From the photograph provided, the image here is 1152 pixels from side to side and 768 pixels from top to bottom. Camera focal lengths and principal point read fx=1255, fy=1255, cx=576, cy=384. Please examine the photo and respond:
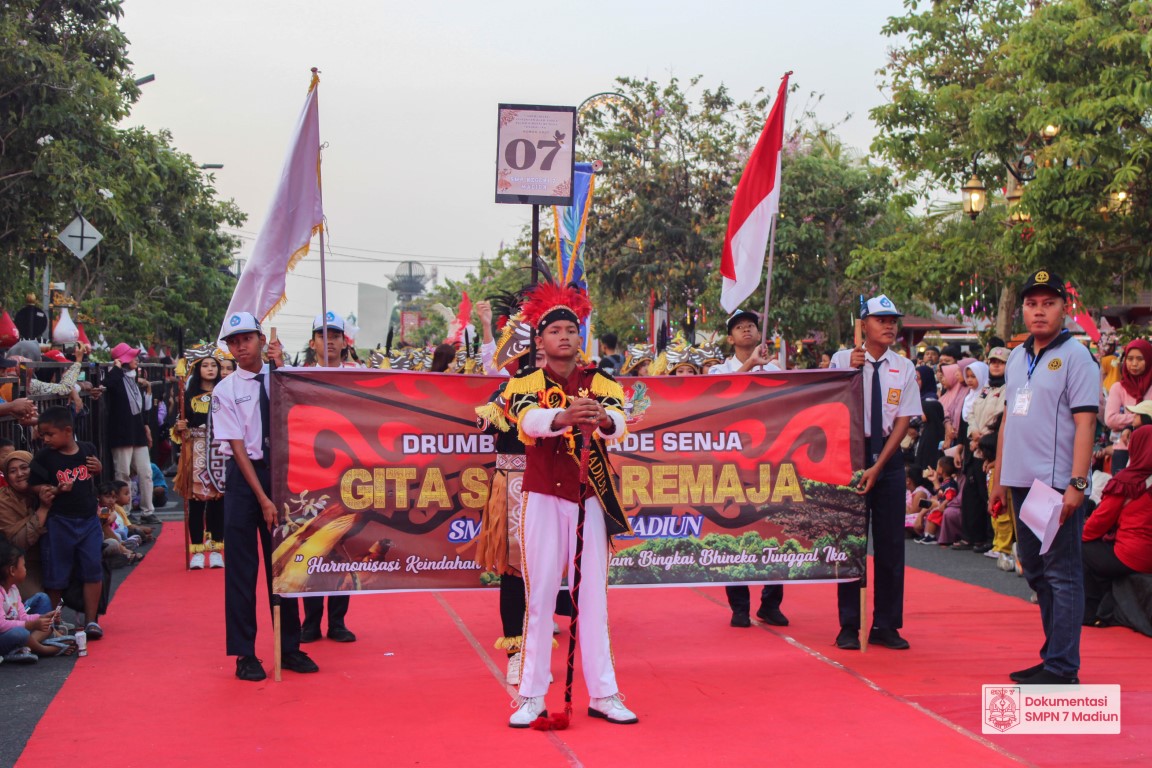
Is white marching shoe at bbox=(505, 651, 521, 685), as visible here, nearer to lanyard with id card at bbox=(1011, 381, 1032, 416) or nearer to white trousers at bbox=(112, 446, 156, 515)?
lanyard with id card at bbox=(1011, 381, 1032, 416)

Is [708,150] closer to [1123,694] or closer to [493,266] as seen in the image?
[1123,694]

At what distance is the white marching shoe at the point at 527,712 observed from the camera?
5617 mm

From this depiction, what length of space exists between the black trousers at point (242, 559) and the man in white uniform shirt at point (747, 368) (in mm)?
2879

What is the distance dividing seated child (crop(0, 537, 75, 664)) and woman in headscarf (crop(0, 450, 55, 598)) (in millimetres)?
251

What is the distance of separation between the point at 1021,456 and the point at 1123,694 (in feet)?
4.09

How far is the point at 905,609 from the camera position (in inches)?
343

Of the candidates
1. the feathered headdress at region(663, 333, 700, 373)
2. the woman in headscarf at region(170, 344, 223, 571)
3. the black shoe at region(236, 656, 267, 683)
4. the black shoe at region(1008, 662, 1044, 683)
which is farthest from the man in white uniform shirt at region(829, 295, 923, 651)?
the woman in headscarf at region(170, 344, 223, 571)

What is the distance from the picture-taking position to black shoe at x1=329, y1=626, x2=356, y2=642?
7.67 meters

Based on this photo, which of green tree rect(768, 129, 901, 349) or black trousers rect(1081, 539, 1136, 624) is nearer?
black trousers rect(1081, 539, 1136, 624)

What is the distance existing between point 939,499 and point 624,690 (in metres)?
7.32

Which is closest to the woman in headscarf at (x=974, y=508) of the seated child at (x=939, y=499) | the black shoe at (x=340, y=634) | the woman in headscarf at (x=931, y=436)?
the seated child at (x=939, y=499)

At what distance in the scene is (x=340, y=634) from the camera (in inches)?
303

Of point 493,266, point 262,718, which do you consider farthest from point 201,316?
point 262,718

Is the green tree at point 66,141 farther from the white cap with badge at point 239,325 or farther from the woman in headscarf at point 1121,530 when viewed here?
the woman in headscarf at point 1121,530
